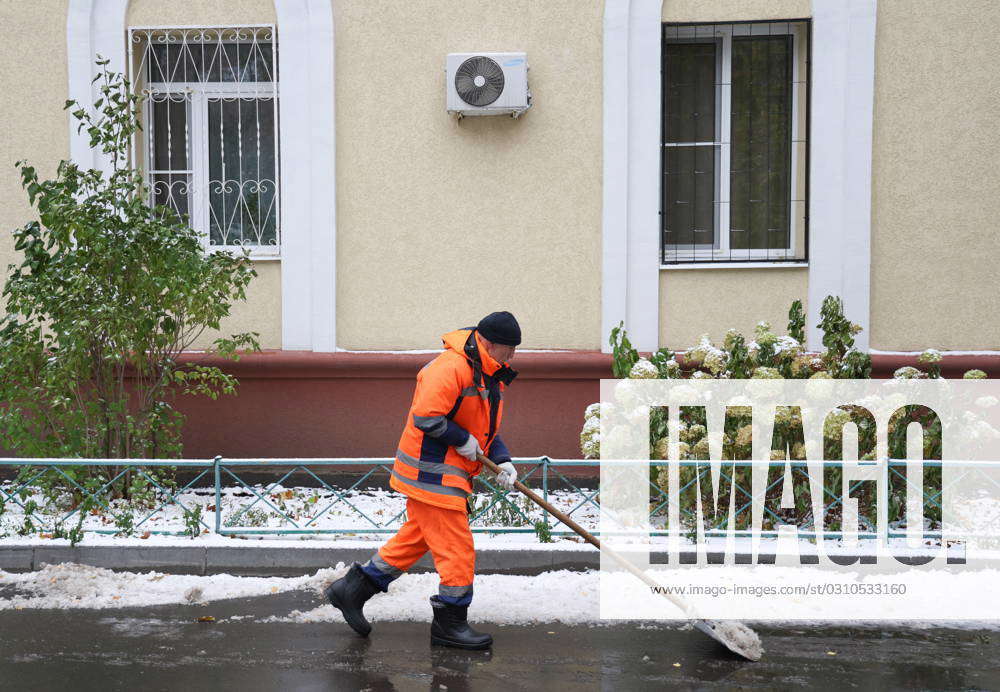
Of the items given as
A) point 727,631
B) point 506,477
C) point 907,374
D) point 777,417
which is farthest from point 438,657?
point 907,374

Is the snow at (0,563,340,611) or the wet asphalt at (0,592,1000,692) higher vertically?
the snow at (0,563,340,611)

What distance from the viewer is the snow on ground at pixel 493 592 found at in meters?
5.02

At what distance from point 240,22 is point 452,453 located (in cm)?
497

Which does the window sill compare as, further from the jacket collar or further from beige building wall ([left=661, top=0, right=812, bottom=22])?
the jacket collar

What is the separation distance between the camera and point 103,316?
21.5 ft

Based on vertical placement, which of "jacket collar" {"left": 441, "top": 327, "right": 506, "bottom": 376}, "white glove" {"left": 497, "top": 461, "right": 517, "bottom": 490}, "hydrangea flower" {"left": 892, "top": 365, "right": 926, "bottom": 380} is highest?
"jacket collar" {"left": 441, "top": 327, "right": 506, "bottom": 376}

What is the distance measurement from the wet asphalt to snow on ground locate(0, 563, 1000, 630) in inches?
5.7

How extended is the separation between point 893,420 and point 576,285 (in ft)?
8.80

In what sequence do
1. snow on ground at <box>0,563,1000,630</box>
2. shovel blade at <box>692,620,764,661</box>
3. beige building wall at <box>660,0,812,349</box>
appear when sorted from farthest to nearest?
1. beige building wall at <box>660,0,812,349</box>
2. snow on ground at <box>0,563,1000,630</box>
3. shovel blade at <box>692,620,764,661</box>

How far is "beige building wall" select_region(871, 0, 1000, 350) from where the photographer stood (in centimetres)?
755

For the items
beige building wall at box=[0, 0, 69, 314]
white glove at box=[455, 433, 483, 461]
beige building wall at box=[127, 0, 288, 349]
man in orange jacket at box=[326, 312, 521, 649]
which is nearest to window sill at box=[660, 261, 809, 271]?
beige building wall at box=[127, 0, 288, 349]

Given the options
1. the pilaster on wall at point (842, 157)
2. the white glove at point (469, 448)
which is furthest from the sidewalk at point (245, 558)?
the pilaster on wall at point (842, 157)

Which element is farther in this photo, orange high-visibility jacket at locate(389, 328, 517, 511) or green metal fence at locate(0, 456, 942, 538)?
green metal fence at locate(0, 456, 942, 538)

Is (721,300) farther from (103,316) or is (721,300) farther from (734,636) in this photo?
(103,316)
